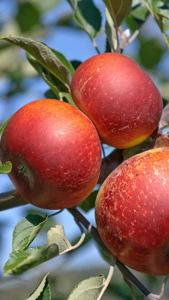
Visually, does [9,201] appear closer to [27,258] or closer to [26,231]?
[26,231]

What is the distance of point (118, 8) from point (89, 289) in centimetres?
61

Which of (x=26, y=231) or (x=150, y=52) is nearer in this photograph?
(x=26, y=231)

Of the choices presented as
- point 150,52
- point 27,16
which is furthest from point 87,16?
point 150,52

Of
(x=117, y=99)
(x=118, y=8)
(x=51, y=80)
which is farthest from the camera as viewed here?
(x=118, y=8)

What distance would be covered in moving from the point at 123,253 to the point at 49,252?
0.15m

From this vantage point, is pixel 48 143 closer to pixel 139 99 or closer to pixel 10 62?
pixel 139 99

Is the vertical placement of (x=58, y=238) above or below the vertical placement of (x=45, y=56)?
below

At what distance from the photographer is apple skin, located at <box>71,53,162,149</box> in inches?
49.1

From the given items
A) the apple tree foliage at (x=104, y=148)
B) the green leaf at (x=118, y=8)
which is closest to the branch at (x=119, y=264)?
the apple tree foliage at (x=104, y=148)

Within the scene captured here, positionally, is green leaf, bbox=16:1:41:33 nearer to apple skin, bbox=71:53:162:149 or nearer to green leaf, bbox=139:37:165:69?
green leaf, bbox=139:37:165:69

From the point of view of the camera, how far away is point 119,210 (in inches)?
45.3

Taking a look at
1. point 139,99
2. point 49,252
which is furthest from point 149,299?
point 139,99

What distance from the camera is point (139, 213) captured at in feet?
3.72

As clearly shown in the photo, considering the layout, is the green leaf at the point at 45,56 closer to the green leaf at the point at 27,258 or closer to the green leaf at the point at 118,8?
the green leaf at the point at 118,8
